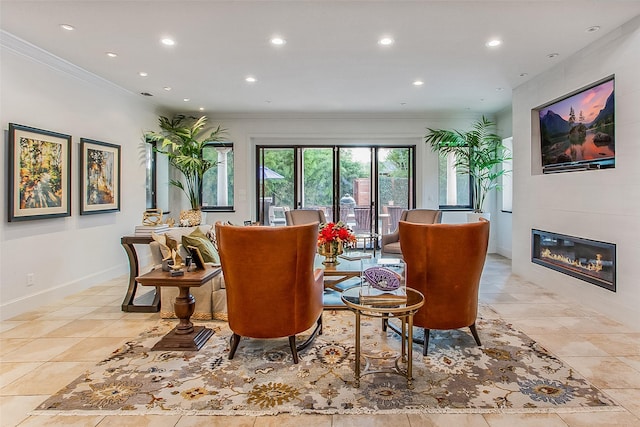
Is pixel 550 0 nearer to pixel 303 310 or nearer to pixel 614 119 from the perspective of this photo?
pixel 614 119

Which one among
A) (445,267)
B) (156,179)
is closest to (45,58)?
(156,179)

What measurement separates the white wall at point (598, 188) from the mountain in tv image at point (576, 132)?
0.13 m

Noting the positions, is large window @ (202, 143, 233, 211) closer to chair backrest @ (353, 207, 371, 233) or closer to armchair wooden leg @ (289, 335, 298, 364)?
chair backrest @ (353, 207, 371, 233)

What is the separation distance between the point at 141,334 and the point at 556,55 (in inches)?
203

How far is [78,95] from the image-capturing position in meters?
4.77

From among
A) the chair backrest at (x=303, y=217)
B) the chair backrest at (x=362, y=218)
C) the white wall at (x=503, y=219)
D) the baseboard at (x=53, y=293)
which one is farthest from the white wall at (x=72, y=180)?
the white wall at (x=503, y=219)

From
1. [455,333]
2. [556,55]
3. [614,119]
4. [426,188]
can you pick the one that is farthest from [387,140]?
[455,333]

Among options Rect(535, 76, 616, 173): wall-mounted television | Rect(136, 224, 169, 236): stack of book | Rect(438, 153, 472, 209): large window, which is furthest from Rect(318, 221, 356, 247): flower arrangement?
Rect(438, 153, 472, 209): large window

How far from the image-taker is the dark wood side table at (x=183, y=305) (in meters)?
2.94

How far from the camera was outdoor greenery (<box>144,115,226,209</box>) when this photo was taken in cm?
653

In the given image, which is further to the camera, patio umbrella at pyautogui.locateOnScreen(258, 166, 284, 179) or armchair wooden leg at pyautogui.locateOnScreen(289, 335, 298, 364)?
patio umbrella at pyautogui.locateOnScreen(258, 166, 284, 179)

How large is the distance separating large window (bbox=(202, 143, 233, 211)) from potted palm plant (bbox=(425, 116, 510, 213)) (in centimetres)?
394

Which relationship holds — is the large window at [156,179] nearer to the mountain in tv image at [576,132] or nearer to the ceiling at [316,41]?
the ceiling at [316,41]

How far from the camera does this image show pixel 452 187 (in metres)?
7.62
